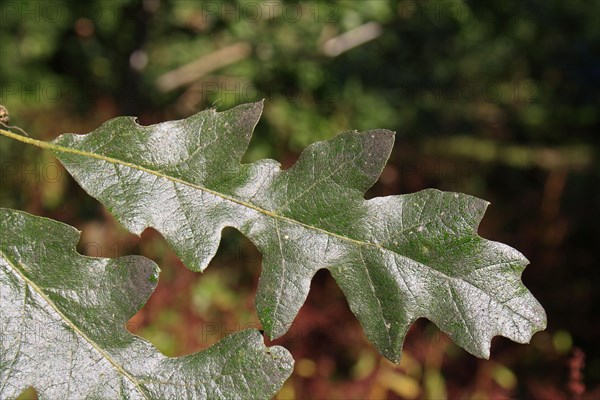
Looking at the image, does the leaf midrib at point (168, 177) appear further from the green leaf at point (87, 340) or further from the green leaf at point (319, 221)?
the green leaf at point (87, 340)

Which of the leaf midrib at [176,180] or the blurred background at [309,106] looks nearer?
the leaf midrib at [176,180]

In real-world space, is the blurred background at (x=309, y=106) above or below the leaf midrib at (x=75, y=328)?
below

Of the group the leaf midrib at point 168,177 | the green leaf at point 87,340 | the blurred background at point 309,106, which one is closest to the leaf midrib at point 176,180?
the leaf midrib at point 168,177

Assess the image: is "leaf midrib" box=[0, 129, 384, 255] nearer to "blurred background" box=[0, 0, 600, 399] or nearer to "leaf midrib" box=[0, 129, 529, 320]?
"leaf midrib" box=[0, 129, 529, 320]

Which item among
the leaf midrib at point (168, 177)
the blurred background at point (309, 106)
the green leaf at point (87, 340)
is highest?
the leaf midrib at point (168, 177)

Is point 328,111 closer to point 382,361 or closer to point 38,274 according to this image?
point 382,361

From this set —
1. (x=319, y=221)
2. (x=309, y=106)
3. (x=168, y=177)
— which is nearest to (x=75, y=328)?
(x=168, y=177)

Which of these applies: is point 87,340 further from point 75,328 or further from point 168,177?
point 168,177
